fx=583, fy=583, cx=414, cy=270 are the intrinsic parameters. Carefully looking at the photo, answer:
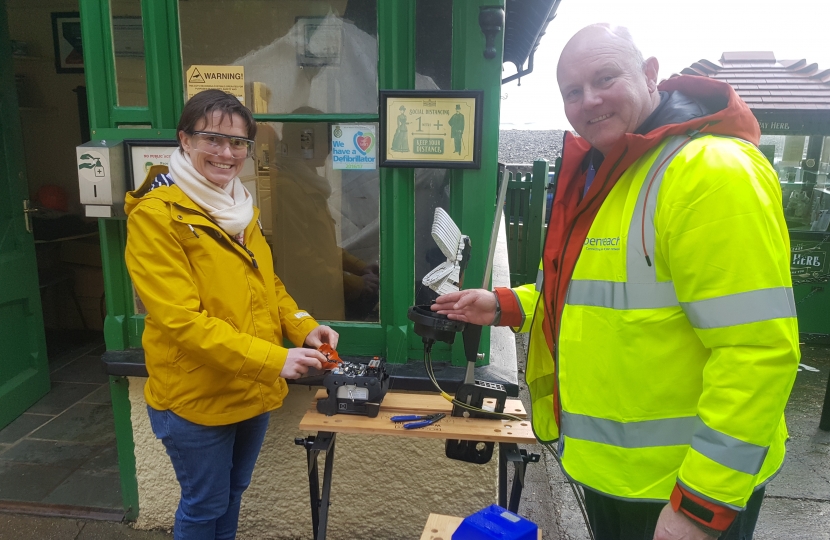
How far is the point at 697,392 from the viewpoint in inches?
57.7

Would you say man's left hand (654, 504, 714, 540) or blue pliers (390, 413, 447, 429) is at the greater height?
man's left hand (654, 504, 714, 540)

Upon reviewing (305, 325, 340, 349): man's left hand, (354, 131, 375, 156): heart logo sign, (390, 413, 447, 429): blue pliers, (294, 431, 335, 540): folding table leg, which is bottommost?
(294, 431, 335, 540): folding table leg

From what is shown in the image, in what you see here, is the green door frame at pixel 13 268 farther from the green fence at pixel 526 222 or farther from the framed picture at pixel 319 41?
the green fence at pixel 526 222

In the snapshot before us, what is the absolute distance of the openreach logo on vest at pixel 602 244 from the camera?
153 cm

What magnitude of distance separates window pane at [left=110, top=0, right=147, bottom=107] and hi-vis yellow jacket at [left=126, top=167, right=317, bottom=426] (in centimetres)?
84

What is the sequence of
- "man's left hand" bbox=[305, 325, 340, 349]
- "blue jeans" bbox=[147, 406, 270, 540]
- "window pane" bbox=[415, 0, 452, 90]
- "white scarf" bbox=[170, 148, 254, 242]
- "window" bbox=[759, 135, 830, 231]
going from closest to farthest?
"white scarf" bbox=[170, 148, 254, 242] < "blue jeans" bbox=[147, 406, 270, 540] < "man's left hand" bbox=[305, 325, 340, 349] < "window pane" bbox=[415, 0, 452, 90] < "window" bbox=[759, 135, 830, 231]

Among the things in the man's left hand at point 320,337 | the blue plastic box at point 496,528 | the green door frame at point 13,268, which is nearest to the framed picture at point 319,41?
the man's left hand at point 320,337

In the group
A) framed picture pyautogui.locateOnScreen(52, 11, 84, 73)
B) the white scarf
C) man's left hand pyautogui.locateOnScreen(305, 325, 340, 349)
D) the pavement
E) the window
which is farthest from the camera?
the window

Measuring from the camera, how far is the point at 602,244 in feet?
5.14

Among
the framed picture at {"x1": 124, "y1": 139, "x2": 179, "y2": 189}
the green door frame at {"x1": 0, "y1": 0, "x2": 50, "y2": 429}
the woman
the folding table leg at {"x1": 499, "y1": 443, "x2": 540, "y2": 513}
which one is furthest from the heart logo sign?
the green door frame at {"x1": 0, "y1": 0, "x2": 50, "y2": 429}

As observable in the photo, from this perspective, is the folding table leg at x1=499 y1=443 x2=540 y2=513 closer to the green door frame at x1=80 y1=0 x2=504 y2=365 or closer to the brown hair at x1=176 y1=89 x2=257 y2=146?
the green door frame at x1=80 y1=0 x2=504 y2=365

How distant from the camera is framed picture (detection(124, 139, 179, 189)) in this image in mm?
2691

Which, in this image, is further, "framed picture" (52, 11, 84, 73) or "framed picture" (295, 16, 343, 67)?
"framed picture" (52, 11, 84, 73)

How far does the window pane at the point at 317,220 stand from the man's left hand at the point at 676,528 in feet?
5.53
